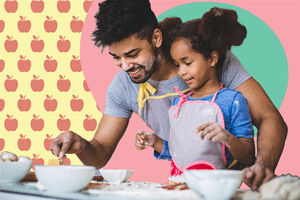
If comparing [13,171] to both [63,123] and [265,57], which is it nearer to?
[265,57]

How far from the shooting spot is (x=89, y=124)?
3.10 metres

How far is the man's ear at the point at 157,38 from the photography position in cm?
160

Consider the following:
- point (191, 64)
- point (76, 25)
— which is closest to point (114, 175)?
point (191, 64)

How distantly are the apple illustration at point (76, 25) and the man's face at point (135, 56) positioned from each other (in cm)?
171

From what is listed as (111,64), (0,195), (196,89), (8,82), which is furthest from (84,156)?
(8,82)

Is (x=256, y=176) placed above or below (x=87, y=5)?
below

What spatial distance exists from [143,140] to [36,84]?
2.15 meters

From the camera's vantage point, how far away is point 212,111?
135 centimetres

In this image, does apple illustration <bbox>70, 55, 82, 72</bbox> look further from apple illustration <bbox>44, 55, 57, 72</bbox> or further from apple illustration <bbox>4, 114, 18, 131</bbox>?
apple illustration <bbox>4, 114, 18, 131</bbox>

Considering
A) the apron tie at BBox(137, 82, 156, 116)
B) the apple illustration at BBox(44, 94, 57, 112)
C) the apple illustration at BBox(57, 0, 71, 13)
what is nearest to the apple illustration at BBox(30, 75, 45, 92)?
the apple illustration at BBox(44, 94, 57, 112)

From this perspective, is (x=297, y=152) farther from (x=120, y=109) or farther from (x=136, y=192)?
(x=136, y=192)

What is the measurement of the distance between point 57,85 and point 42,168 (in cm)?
248

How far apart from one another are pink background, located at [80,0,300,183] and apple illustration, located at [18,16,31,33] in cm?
62

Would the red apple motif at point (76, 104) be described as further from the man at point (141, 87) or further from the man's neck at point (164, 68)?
the man's neck at point (164, 68)
